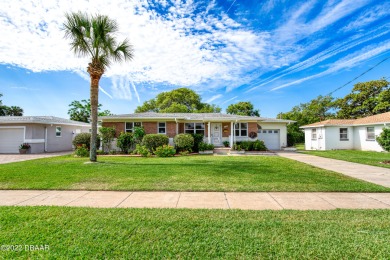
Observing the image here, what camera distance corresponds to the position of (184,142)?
50.0 feet

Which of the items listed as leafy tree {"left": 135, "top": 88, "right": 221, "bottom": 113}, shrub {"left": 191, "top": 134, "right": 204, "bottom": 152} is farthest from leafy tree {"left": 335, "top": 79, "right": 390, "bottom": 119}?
shrub {"left": 191, "top": 134, "right": 204, "bottom": 152}

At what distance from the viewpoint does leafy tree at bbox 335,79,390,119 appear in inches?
1022

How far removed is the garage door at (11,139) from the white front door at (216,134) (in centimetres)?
1742

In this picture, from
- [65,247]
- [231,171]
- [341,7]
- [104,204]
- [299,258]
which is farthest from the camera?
[341,7]

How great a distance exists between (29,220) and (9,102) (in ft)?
151

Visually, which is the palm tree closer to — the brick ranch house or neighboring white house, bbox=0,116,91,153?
the brick ranch house

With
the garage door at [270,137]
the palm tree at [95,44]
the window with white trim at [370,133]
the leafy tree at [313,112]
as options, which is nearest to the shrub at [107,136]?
the palm tree at [95,44]

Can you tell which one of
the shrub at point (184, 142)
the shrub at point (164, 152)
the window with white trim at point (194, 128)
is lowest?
the shrub at point (164, 152)

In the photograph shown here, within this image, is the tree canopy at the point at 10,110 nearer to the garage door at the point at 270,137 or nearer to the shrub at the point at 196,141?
the shrub at the point at 196,141

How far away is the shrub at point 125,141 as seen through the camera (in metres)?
15.6

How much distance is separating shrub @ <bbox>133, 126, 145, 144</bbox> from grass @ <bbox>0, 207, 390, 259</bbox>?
11.9 metres

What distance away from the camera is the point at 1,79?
20.5m

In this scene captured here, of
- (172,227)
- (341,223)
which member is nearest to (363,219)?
(341,223)

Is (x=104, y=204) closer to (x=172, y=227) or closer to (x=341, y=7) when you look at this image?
(x=172, y=227)
